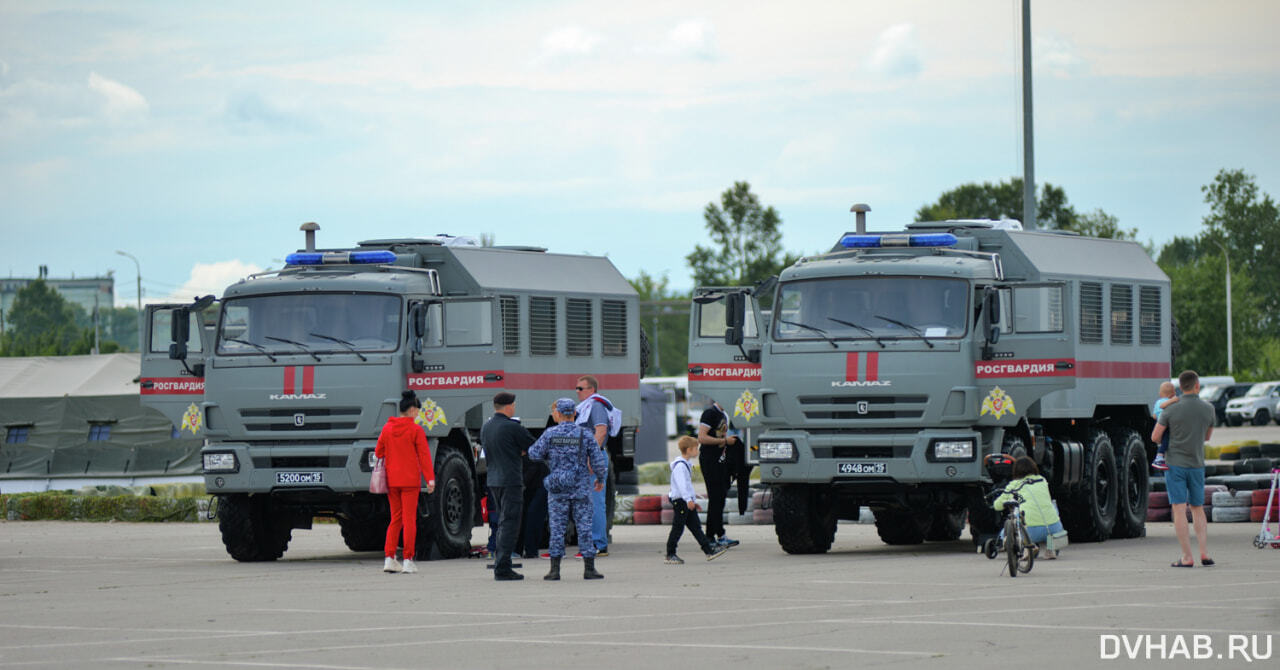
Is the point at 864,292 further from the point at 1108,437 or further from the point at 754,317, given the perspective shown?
the point at 1108,437

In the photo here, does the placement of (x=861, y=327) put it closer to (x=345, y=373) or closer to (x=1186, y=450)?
(x=1186, y=450)

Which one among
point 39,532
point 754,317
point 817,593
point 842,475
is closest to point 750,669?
point 817,593

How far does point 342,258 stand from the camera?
70.5ft

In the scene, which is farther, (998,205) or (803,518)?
(998,205)

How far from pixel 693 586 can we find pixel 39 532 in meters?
16.3

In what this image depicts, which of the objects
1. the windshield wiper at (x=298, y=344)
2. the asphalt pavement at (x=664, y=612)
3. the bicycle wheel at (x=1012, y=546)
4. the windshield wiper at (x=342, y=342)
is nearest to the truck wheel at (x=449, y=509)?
the asphalt pavement at (x=664, y=612)

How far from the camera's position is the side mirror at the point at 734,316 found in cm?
2041

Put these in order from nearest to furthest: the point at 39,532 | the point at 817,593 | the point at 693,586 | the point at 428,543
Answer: the point at 817,593 < the point at 693,586 < the point at 428,543 < the point at 39,532

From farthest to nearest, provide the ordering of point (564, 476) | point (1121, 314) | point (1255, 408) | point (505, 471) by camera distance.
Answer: point (1255, 408)
point (1121, 314)
point (505, 471)
point (564, 476)

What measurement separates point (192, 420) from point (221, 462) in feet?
3.73

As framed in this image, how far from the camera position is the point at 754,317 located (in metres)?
21.1

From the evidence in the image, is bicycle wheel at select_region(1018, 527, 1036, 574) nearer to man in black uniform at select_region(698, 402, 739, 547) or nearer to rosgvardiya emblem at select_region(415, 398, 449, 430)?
man in black uniform at select_region(698, 402, 739, 547)

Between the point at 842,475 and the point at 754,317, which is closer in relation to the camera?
the point at 842,475

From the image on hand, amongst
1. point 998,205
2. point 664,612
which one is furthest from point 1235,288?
point 664,612
